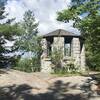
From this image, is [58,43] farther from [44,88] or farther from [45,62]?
[44,88]

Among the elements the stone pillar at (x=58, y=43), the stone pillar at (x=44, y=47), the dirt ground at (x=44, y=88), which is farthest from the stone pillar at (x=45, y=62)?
the dirt ground at (x=44, y=88)

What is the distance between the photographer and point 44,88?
18.5m

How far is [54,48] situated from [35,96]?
18.4 metres

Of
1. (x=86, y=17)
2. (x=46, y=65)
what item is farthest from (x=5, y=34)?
(x=86, y=17)

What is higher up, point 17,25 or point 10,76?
point 17,25

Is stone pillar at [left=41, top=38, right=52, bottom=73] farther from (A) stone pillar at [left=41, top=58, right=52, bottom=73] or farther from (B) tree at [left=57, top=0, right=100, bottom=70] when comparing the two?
(B) tree at [left=57, top=0, right=100, bottom=70]

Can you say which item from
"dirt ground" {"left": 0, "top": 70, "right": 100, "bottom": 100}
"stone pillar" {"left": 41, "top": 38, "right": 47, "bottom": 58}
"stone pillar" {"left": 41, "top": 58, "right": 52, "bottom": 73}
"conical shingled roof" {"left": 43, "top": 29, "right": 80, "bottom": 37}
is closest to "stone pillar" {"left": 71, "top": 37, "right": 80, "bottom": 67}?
"conical shingled roof" {"left": 43, "top": 29, "right": 80, "bottom": 37}

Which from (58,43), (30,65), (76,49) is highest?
(58,43)

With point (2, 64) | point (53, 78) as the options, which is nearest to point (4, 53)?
point (2, 64)

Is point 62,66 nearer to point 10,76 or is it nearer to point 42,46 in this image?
point 42,46

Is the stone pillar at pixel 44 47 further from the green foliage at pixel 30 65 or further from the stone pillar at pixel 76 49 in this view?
the stone pillar at pixel 76 49

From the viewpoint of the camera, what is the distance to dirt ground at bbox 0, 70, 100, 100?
16797mm

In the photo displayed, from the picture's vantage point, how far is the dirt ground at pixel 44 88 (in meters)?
16.8

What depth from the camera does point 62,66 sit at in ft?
111
